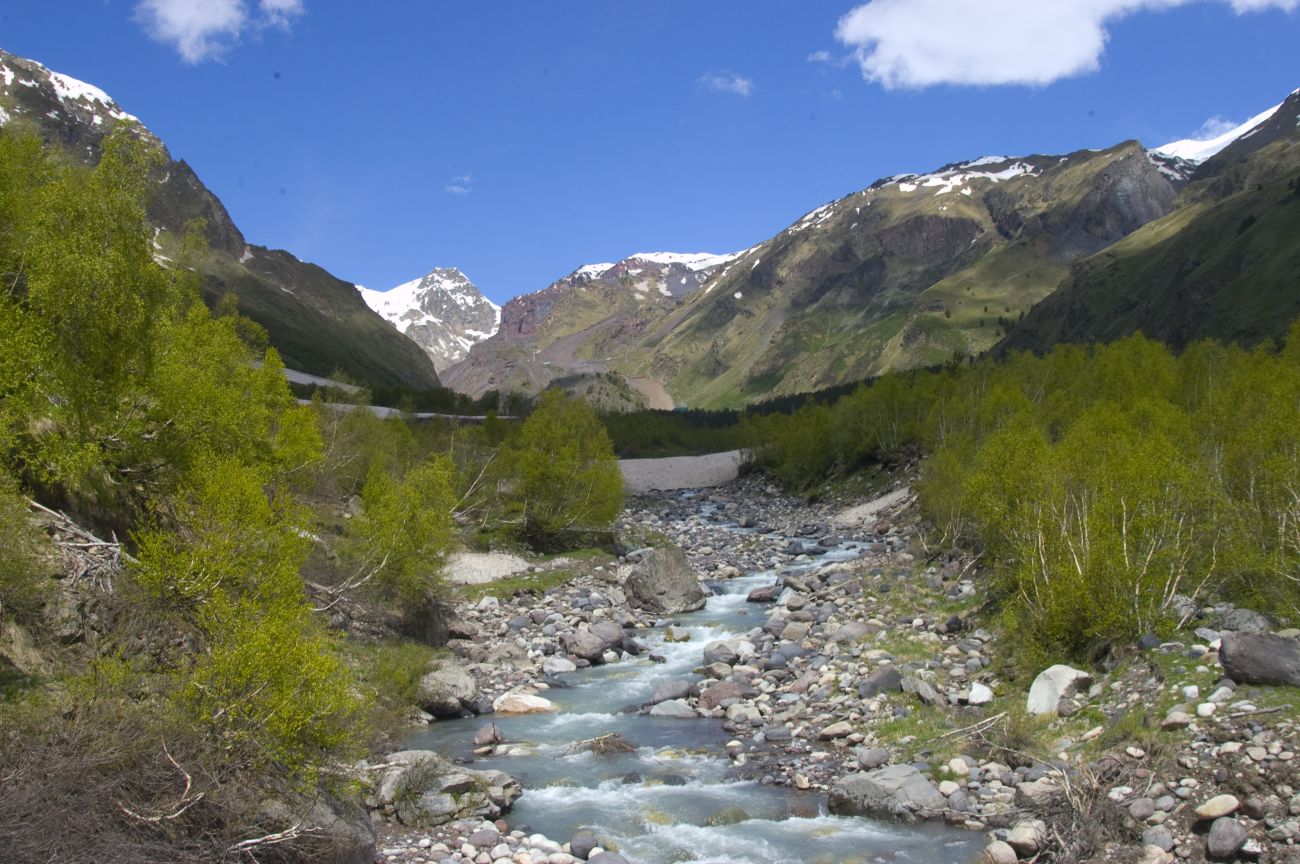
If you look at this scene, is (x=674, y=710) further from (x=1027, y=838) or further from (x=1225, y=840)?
(x=1225, y=840)

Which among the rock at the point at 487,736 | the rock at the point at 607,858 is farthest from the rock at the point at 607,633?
the rock at the point at 607,858

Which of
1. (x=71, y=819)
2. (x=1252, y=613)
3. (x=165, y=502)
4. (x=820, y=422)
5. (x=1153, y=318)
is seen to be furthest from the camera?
(x=1153, y=318)

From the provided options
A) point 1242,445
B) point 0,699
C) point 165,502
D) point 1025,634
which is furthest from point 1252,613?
point 165,502

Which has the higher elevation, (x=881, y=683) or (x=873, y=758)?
(x=881, y=683)

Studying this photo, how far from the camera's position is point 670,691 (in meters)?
24.5

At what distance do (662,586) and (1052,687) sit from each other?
67.6 ft

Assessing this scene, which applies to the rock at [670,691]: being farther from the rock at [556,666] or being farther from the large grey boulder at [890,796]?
the large grey boulder at [890,796]

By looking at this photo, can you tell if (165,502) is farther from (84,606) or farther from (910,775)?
(910,775)

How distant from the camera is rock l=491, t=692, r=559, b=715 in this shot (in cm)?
2400

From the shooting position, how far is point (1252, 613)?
60.1ft

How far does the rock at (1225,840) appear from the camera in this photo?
1190cm

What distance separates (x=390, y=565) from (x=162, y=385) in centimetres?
910

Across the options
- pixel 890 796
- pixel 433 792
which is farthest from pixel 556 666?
pixel 890 796

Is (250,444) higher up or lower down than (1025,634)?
higher up
